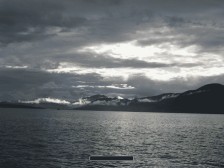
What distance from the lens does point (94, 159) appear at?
76875mm

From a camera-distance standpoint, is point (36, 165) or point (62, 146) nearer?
point (36, 165)

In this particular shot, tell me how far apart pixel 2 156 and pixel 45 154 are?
11.8 metres

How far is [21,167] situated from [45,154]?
1786 centimetres

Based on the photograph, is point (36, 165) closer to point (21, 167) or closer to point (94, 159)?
point (21, 167)

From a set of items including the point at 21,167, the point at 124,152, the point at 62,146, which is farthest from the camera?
the point at 62,146

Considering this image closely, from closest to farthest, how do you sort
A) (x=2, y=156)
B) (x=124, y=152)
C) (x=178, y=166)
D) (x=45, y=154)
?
(x=178, y=166) < (x=2, y=156) < (x=45, y=154) < (x=124, y=152)

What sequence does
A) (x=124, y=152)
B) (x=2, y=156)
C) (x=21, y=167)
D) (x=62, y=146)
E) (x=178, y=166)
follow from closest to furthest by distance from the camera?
(x=21, y=167) < (x=178, y=166) < (x=2, y=156) < (x=124, y=152) < (x=62, y=146)

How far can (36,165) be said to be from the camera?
73.9 metres

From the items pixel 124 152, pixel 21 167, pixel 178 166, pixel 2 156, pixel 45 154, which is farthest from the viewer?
pixel 124 152

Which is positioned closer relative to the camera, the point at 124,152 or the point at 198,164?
the point at 198,164

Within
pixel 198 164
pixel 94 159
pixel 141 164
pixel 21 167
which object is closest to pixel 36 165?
pixel 21 167

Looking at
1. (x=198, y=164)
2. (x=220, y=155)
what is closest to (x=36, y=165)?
(x=198, y=164)

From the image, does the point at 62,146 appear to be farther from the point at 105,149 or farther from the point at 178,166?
the point at 178,166

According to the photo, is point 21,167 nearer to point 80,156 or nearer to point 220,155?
point 80,156
